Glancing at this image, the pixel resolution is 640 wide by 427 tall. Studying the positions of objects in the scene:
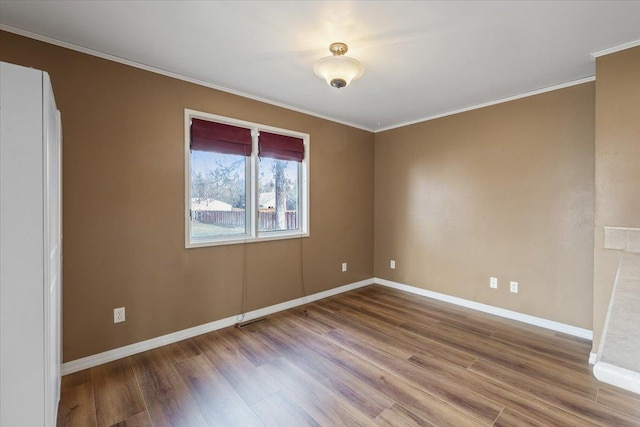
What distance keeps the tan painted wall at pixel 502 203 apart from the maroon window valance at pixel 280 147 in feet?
5.36

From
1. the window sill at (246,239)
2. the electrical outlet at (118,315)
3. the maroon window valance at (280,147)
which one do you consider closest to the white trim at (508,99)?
the maroon window valance at (280,147)

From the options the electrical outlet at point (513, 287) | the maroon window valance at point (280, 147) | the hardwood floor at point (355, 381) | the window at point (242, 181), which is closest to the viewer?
the hardwood floor at point (355, 381)

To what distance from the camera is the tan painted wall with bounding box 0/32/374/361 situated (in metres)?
2.24

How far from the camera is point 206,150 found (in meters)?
2.98

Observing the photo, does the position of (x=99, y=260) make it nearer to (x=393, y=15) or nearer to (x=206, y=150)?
(x=206, y=150)

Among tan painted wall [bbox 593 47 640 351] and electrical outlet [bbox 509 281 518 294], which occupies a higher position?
tan painted wall [bbox 593 47 640 351]

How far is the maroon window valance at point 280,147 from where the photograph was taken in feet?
11.2

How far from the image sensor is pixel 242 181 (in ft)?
10.9

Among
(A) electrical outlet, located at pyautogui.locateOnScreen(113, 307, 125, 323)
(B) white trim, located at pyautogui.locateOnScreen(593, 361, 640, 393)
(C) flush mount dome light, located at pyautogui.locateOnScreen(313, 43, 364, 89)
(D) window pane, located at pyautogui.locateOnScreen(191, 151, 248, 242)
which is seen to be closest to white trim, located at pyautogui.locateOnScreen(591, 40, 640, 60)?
(C) flush mount dome light, located at pyautogui.locateOnScreen(313, 43, 364, 89)

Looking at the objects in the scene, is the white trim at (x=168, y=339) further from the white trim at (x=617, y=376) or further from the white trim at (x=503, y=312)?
the white trim at (x=617, y=376)

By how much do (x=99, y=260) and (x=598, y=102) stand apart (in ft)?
14.3

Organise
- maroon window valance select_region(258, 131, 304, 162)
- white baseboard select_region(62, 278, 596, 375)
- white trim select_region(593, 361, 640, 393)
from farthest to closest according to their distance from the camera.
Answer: maroon window valance select_region(258, 131, 304, 162), white baseboard select_region(62, 278, 596, 375), white trim select_region(593, 361, 640, 393)

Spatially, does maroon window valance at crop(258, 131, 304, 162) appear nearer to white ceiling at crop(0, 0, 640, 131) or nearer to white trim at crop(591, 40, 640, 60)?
white ceiling at crop(0, 0, 640, 131)

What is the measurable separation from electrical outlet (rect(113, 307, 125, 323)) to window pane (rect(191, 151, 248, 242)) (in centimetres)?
85
